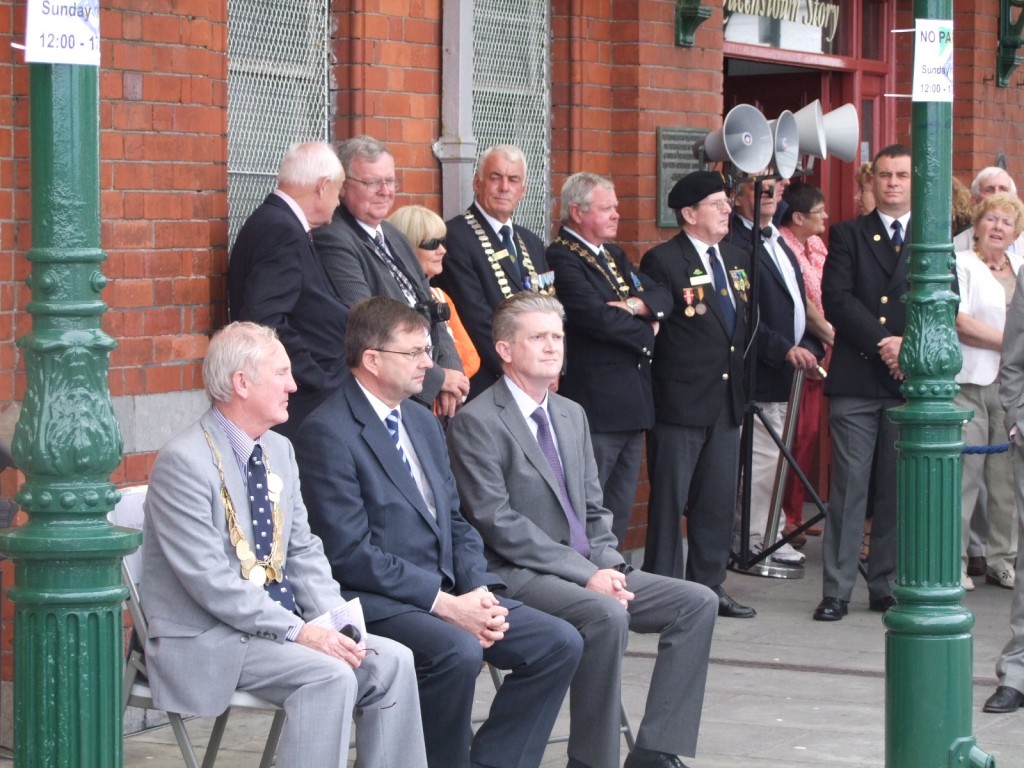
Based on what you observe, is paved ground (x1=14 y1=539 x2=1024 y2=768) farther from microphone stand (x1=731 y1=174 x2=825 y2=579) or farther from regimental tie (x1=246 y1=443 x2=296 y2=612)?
regimental tie (x1=246 y1=443 x2=296 y2=612)

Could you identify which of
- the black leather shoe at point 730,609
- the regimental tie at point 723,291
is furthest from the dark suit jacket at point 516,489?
the black leather shoe at point 730,609

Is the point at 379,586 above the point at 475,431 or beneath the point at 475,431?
beneath

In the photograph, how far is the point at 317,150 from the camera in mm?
6809

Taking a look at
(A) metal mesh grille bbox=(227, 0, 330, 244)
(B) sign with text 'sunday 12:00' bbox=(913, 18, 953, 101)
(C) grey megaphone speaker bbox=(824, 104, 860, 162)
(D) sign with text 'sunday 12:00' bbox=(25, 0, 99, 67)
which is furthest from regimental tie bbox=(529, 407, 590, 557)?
(C) grey megaphone speaker bbox=(824, 104, 860, 162)

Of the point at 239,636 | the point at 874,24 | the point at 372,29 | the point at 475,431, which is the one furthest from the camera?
the point at 874,24

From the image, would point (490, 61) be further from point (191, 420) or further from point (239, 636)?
point (239, 636)

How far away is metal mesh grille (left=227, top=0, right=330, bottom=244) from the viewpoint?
732 centimetres

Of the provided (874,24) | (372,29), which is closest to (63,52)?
(372,29)

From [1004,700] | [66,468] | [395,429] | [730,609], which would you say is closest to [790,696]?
[1004,700]

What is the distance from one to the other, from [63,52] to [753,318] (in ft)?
18.7

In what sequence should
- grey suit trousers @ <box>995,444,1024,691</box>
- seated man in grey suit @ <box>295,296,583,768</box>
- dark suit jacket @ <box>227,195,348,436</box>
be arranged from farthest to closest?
Result: grey suit trousers @ <box>995,444,1024,691</box>, dark suit jacket @ <box>227,195,348,436</box>, seated man in grey suit @ <box>295,296,583,768</box>

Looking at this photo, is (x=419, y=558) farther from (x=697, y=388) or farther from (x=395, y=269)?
(x=697, y=388)

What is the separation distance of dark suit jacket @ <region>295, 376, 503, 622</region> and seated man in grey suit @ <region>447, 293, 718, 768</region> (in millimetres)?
256

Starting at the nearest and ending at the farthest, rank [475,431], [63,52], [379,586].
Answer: [63,52]
[379,586]
[475,431]
